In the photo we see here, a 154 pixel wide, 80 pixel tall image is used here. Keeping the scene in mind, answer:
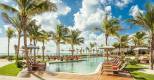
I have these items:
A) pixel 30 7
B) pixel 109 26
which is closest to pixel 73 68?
pixel 30 7

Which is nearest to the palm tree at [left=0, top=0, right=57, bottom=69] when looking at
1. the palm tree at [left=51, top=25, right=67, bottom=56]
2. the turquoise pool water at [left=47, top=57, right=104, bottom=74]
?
the turquoise pool water at [left=47, top=57, right=104, bottom=74]

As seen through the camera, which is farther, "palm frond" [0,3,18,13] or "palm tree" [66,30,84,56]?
"palm tree" [66,30,84,56]

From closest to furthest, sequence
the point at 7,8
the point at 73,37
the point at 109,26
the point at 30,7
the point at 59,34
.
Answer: the point at 30,7
the point at 7,8
the point at 109,26
the point at 59,34
the point at 73,37

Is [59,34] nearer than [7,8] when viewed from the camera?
No

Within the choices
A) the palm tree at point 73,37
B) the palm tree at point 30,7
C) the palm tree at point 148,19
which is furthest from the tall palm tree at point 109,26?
Answer: the palm tree at point 73,37

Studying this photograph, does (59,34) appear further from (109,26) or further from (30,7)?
(30,7)

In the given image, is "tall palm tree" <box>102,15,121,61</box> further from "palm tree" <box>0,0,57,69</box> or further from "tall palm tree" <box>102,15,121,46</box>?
"palm tree" <box>0,0,57,69</box>

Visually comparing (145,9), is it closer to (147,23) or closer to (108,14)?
(147,23)

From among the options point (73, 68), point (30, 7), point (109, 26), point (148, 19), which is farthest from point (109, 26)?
point (30, 7)

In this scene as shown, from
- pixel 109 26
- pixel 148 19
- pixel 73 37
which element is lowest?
pixel 148 19

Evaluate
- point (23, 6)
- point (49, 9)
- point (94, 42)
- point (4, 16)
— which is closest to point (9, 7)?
point (23, 6)

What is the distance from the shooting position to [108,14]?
1277 inches

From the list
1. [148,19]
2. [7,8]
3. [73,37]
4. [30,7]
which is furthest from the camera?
[73,37]

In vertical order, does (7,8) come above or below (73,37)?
above
